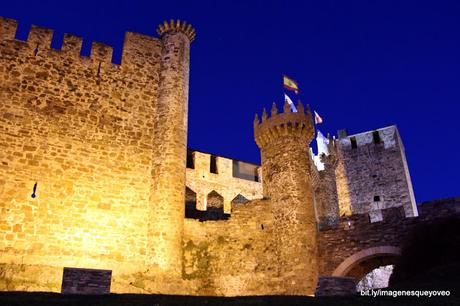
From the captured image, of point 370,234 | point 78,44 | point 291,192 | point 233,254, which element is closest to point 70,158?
point 78,44

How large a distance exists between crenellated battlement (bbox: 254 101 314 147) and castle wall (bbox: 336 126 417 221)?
1396 centimetres

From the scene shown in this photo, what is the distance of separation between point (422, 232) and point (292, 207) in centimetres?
456

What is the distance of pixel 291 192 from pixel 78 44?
9985 mm

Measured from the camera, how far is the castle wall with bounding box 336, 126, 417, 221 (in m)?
29.6

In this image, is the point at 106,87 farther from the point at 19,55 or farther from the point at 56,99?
the point at 19,55

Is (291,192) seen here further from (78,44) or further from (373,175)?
(373,175)

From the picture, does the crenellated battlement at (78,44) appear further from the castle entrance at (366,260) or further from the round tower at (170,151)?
the castle entrance at (366,260)

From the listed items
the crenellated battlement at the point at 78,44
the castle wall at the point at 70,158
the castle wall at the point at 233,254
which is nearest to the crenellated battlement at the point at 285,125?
the castle wall at the point at 233,254

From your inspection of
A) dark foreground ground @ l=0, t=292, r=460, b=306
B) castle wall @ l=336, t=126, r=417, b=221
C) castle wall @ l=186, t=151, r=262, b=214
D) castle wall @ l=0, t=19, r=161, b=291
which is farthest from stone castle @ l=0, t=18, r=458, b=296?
castle wall @ l=336, t=126, r=417, b=221

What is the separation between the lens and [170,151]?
1575 cm

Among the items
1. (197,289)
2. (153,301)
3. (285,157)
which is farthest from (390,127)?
(153,301)

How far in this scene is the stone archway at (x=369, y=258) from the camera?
15086 millimetres

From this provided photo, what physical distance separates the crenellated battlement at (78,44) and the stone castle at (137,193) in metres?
0.05

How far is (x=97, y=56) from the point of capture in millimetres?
16438
